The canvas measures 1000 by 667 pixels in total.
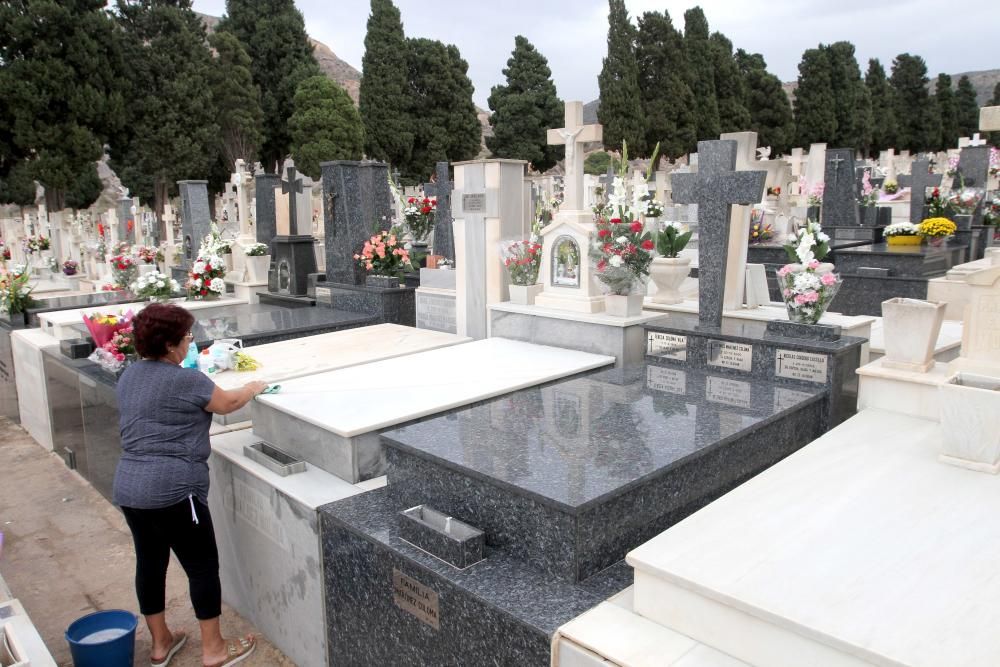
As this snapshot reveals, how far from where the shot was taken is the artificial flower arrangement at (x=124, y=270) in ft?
34.9

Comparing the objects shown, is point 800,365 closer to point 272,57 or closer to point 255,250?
point 255,250

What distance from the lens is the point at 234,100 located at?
29.7 metres

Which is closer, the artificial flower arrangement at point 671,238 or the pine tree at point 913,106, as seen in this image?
the artificial flower arrangement at point 671,238

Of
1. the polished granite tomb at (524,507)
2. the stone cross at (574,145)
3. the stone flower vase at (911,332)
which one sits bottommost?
the polished granite tomb at (524,507)

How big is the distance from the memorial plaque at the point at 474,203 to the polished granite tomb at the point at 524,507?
8.70 feet

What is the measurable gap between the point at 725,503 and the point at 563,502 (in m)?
0.71

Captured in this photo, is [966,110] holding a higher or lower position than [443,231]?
higher

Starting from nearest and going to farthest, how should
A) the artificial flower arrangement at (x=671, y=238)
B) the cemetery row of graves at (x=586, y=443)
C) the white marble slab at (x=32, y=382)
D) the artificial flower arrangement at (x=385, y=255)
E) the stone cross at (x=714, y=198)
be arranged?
the cemetery row of graves at (x=586, y=443), the stone cross at (x=714, y=198), the artificial flower arrangement at (x=671, y=238), the white marble slab at (x=32, y=382), the artificial flower arrangement at (x=385, y=255)

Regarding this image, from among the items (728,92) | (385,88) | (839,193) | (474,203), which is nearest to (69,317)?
(474,203)

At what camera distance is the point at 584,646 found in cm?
229

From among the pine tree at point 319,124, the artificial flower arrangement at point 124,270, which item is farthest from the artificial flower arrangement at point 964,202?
the pine tree at point 319,124

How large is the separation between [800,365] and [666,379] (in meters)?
0.79

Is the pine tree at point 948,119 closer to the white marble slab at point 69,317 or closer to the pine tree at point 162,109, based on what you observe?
the pine tree at point 162,109

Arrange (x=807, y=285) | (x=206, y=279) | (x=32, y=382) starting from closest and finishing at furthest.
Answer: (x=807, y=285), (x=32, y=382), (x=206, y=279)
